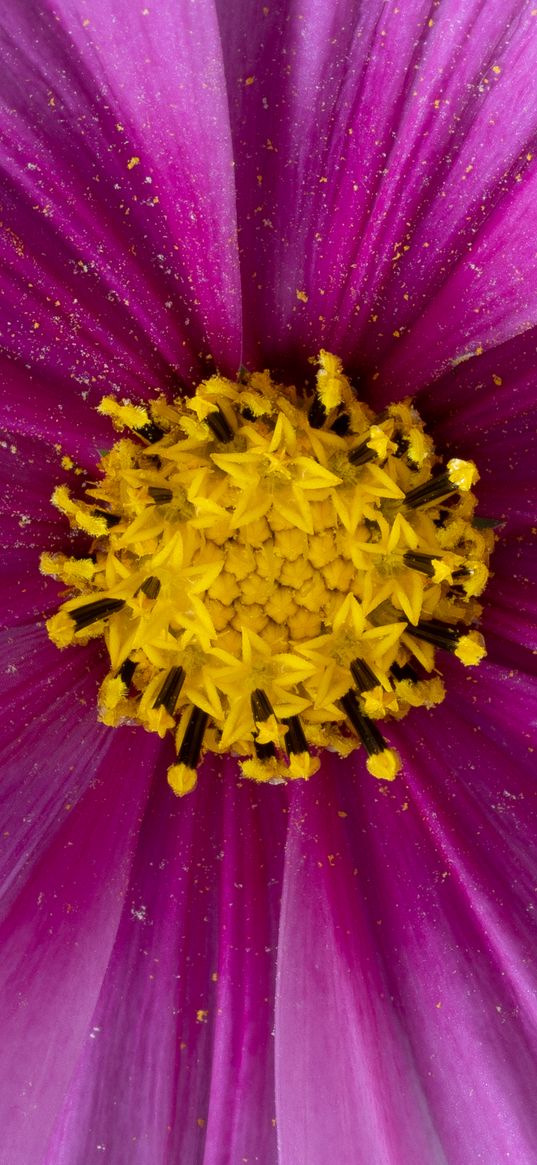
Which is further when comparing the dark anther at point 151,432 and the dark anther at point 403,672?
the dark anther at point 403,672

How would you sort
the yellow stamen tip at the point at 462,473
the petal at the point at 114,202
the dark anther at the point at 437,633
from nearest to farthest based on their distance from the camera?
the petal at the point at 114,202, the yellow stamen tip at the point at 462,473, the dark anther at the point at 437,633

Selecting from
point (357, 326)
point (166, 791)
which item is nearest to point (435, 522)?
point (357, 326)

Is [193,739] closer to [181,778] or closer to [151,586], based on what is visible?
[181,778]

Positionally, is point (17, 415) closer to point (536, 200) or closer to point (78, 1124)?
point (536, 200)

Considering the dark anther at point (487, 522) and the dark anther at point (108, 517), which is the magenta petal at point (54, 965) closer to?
the dark anther at point (108, 517)

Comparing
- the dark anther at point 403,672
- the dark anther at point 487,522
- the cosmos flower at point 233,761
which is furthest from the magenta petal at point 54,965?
the dark anther at point 487,522

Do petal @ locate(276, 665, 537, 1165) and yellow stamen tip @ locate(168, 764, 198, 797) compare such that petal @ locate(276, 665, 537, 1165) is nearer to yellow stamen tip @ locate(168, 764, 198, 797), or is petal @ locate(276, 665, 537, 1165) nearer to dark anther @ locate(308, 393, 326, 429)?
yellow stamen tip @ locate(168, 764, 198, 797)

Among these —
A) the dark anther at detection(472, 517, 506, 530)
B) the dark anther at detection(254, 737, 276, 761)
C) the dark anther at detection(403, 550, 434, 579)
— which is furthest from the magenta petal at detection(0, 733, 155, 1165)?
the dark anther at detection(472, 517, 506, 530)
